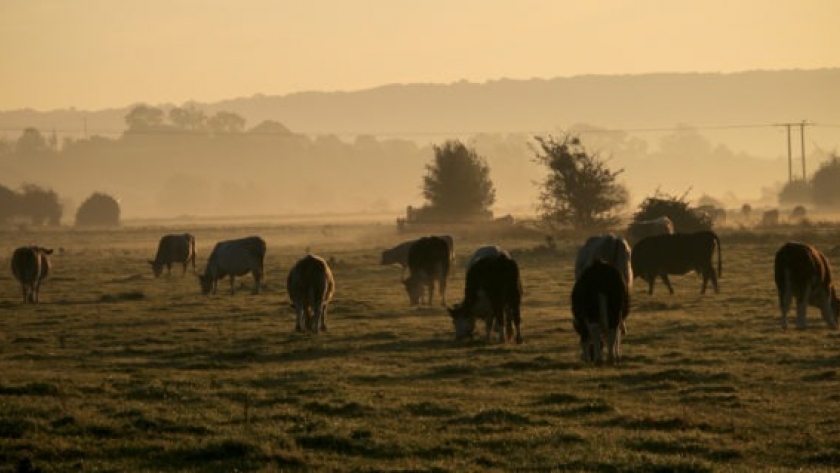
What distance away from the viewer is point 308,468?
42.1 feet

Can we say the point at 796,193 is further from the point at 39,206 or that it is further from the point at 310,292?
the point at 310,292

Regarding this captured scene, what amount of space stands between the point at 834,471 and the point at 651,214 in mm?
40475

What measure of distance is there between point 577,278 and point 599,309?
26.9ft

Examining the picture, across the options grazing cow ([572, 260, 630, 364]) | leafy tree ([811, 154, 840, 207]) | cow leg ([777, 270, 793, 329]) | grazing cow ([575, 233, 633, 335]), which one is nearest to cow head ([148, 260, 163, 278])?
grazing cow ([575, 233, 633, 335])

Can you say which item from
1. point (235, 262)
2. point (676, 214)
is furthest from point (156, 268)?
point (676, 214)

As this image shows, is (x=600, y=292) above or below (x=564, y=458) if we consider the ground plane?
above

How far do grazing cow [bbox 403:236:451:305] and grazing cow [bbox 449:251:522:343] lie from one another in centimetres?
779

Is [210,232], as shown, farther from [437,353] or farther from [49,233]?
[437,353]

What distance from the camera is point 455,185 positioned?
78.0m

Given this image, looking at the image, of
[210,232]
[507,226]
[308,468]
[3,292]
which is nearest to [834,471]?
[308,468]

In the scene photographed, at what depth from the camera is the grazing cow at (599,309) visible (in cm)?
1905

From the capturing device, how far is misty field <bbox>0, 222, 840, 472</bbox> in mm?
13320

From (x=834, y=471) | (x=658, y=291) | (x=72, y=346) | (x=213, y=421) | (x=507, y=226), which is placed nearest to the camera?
(x=834, y=471)

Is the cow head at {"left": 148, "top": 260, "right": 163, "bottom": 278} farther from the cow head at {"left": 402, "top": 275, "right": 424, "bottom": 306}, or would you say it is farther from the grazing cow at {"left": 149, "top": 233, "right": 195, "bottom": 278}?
the cow head at {"left": 402, "top": 275, "right": 424, "bottom": 306}
